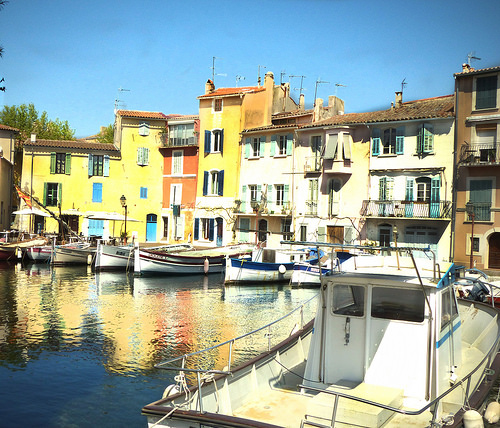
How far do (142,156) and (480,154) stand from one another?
27.7 metres

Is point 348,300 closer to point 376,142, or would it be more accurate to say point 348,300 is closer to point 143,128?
point 376,142

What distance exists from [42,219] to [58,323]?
28650 mm

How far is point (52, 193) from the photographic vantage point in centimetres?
4703

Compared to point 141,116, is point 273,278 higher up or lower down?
lower down

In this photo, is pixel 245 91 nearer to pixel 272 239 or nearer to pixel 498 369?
pixel 272 239

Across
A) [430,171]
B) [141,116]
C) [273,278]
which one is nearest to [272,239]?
[273,278]

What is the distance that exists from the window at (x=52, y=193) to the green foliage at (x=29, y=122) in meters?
10.5

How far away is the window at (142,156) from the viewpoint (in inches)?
1933

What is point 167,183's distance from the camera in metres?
49.5

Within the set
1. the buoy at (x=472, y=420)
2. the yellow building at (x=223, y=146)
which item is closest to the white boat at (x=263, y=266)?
the yellow building at (x=223, y=146)

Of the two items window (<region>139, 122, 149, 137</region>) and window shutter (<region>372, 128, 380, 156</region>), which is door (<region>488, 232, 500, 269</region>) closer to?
window shutter (<region>372, 128, 380, 156</region>)

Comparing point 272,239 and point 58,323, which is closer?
point 58,323

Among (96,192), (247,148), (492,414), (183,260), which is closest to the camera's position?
(492,414)

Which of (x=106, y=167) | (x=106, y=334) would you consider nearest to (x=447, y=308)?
(x=106, y=334)
